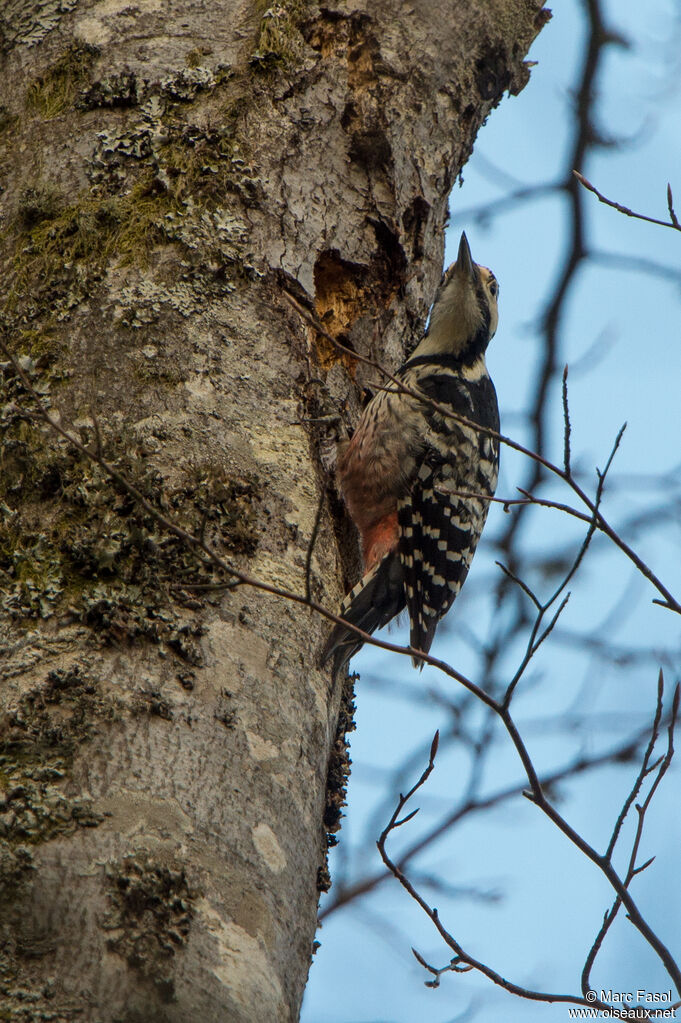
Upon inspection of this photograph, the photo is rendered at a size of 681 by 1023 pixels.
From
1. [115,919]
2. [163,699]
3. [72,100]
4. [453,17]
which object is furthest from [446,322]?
[115,919]

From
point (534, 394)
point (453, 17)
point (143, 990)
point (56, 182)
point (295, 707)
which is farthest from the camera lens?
Result: point (534, 394)

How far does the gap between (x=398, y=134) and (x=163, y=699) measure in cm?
216

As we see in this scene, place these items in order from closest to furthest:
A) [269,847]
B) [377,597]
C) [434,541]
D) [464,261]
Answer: [269,847]
[377,597]
[434,541]
[464,261]

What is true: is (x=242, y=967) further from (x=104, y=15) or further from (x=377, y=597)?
(x=104, y=15)

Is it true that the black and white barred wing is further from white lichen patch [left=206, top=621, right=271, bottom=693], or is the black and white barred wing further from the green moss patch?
the green moss patch

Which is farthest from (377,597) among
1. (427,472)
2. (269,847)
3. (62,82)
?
(62,82)

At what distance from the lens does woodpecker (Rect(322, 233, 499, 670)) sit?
3701 mm

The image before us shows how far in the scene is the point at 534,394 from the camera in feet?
15.1

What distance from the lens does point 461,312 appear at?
4.83m

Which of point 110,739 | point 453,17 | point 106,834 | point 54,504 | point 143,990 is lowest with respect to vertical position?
point 143,990

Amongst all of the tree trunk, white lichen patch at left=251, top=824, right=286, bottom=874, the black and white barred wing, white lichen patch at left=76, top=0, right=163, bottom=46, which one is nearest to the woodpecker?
the black and white barred wing

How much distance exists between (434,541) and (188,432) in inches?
69.3

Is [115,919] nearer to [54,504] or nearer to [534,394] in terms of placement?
[54,504]

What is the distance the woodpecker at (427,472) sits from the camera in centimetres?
370
